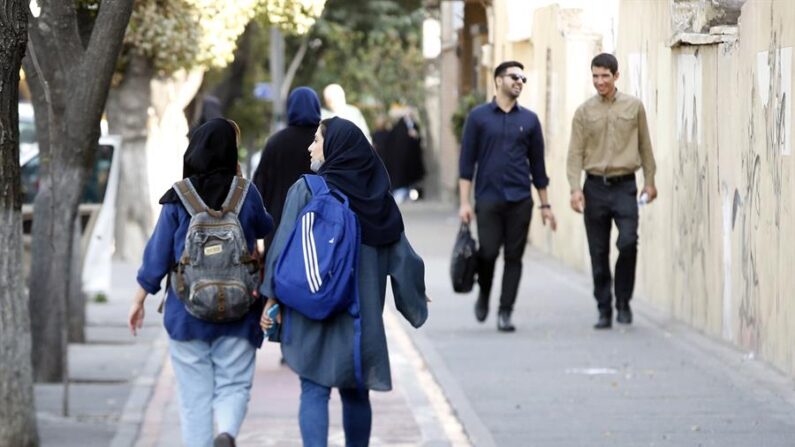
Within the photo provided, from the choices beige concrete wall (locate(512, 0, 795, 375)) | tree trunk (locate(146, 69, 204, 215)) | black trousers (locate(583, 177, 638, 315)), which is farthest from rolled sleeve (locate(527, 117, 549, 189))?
tree trunk (locate(146, 69, 204, 215))

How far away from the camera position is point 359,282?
7.04m

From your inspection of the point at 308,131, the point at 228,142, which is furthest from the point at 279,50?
the point at 228,142

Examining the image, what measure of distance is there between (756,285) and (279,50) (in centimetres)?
2164

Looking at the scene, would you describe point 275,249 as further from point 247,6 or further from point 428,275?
point 428,275

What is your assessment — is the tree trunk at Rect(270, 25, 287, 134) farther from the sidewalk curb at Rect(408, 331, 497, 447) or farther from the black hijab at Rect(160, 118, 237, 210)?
the black hijab at Rect(160, 118, 237, 210)

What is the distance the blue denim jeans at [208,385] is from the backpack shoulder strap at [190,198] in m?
0.56

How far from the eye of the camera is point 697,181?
1277 cm

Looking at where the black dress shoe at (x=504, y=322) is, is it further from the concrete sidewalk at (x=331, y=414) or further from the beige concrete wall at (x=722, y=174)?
the beige concrete wall at (x=722, y=174)

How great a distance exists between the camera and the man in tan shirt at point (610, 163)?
12195 millimetres

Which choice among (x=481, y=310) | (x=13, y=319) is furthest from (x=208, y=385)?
(x=481, y=310)

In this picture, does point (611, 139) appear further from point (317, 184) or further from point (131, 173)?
point (131, 173)

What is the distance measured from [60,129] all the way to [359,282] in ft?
13.4

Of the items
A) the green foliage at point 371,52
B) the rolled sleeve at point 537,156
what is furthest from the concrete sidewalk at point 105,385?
the green foliage at point 371,52

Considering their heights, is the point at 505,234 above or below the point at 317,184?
below
